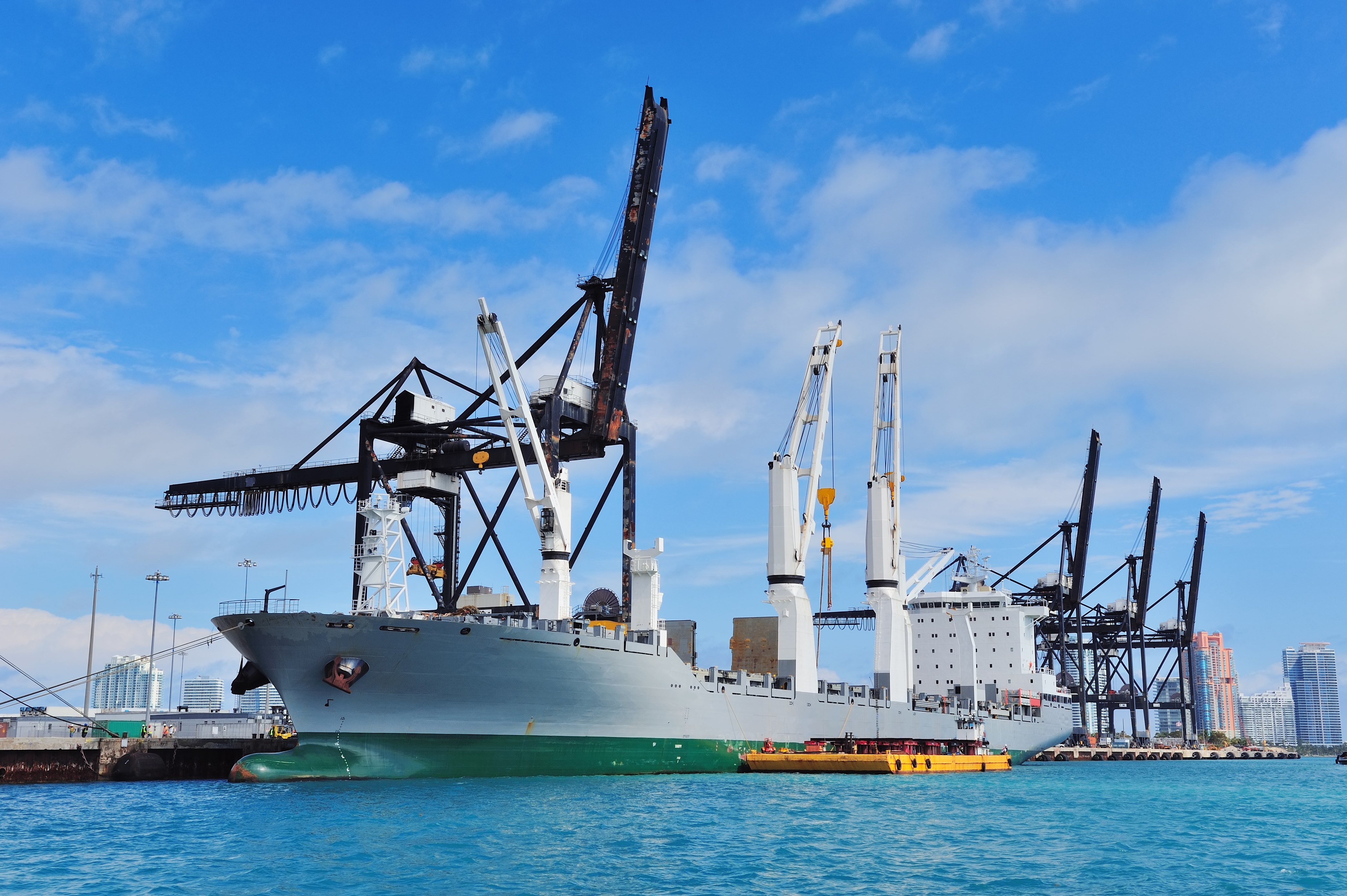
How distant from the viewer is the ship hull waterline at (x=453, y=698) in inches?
1240

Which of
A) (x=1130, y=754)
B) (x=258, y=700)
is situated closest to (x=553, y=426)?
(x=1130, y=754)

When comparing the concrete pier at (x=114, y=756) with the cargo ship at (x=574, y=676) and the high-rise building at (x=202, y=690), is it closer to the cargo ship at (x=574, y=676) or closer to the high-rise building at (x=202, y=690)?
the cargo ship at (x=574, y=676)

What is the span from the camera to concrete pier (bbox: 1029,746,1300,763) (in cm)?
8569

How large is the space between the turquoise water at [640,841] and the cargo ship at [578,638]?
1663 millimetres

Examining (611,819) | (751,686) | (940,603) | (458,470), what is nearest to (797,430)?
(751,686)

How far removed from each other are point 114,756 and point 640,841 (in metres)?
28.2

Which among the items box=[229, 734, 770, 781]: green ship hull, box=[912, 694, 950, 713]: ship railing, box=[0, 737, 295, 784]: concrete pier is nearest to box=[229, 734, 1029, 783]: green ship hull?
box=[229, 734, 770, 781]: green ship hull

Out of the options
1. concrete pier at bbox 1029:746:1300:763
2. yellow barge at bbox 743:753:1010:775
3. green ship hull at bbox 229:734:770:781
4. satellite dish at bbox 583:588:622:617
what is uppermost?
satellite dish at bbox 583:588:622:617

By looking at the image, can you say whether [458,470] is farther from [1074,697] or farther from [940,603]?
[1074,697]

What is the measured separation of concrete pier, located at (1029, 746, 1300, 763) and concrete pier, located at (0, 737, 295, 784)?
54391mm

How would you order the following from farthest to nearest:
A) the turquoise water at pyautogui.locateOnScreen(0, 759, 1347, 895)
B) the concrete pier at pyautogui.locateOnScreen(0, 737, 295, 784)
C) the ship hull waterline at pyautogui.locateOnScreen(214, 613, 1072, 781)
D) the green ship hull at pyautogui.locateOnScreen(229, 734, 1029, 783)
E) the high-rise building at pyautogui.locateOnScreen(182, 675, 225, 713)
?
the high-rise building at pyautogui.locateOnScreen(182, 675, 225, 713)
the concrete pier at pyautogui.locateOnScreen(0, 737, 295, 784)
the green ship hull at pyautogui.locateOnScreen(229, 734, 1029, 783)
the ship hull waterline at pyautogui.locateOnScreen(214, 613, 1072, 781)
the turquoise water at pyautogui.locateOnScreen(0, 759, 1347, 895)

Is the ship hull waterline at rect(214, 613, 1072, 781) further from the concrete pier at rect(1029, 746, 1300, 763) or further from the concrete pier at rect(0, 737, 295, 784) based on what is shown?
the concrete pier at rect(1029, 746, 1300, 763)

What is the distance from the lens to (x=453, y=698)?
32281 mm

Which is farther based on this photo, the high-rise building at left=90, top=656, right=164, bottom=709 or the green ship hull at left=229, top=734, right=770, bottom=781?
the high-rise building at left=90, top=656, right=164, bottom=709
